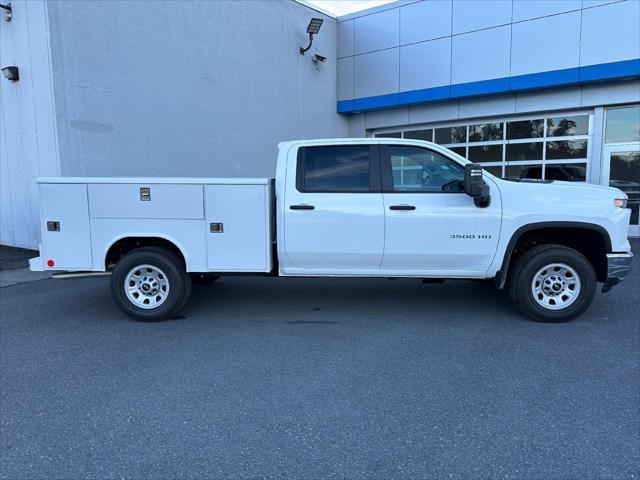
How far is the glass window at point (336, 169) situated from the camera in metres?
5.41

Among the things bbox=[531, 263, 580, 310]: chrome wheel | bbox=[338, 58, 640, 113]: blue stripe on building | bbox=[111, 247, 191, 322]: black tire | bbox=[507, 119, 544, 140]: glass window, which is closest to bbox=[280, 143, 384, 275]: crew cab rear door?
bbox=[111, 247, 191, 322]: black tire

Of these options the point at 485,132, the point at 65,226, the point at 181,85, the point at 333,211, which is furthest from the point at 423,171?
the point at 485,132

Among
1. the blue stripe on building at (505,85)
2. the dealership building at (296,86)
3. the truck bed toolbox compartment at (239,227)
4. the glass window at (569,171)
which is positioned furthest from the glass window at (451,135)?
the truck bed toolbox compartment at (239,227)

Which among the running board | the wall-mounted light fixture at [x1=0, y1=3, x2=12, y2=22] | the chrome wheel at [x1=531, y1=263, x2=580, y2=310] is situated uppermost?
the wall-mounted light fixture at [x1=0, y1=3, x2=12, y2=22]

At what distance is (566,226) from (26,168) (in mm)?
10890

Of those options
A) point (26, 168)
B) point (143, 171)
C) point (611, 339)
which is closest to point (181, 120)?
point (143, 171)

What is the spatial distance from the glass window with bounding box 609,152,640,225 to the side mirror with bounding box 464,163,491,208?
9504 millimetres

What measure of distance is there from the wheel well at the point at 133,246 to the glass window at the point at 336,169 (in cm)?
172

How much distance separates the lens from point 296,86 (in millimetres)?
14992

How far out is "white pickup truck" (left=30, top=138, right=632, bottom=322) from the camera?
5199 mm

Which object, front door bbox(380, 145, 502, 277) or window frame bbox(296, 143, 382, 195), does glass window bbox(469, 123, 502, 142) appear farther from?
window frame bbox(296, 143, 382, 195)

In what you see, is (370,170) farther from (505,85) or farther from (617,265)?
(505,85)

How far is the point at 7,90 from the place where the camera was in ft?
34.8

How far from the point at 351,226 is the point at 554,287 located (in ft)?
7.96
